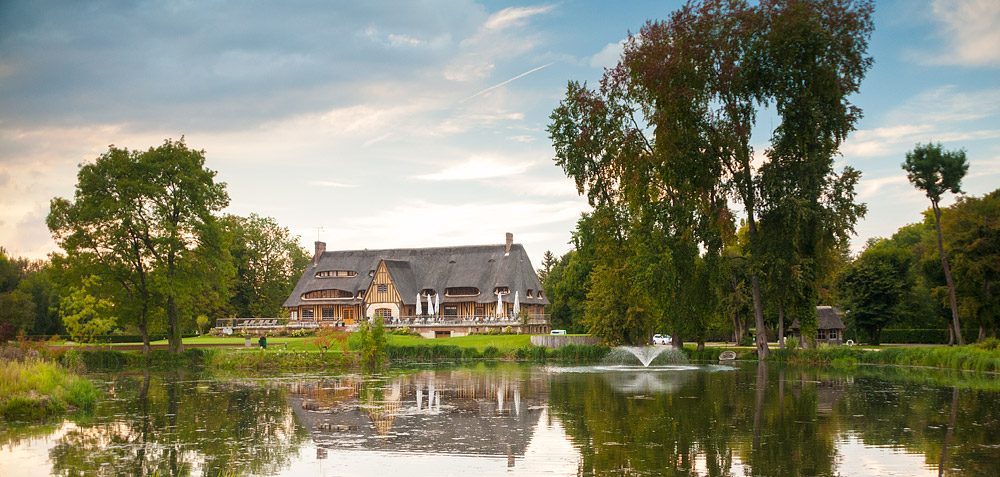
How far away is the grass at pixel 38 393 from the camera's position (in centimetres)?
1789

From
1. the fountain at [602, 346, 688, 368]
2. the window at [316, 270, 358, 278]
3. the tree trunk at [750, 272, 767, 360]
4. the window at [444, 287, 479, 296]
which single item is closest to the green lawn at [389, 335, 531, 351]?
the fountain at [602, 346, 688, 368]

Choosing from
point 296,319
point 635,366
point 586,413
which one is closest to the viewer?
point 586,413

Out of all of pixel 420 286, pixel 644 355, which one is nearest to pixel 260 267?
pixel 420 286

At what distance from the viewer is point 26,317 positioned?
59125 mm

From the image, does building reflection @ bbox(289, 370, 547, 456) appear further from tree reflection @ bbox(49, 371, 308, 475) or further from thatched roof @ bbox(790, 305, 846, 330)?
thatched roof @ bbox(790, 305, 846, 330)

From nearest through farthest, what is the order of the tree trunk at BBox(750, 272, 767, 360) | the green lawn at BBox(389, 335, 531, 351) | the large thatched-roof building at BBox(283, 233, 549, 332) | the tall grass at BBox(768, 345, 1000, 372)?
the tall grass at BBox(768, 345, 1000, 372)
the tree trunk at BBox(750, 272, 767, 360)
the green lawn at BBox(389, 335, 531, 351)
the large thatched-roof building at BBox(283, 233, 549, 332)

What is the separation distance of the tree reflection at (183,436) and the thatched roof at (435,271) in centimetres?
4237

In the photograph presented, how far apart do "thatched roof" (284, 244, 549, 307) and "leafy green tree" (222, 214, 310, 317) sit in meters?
6.12

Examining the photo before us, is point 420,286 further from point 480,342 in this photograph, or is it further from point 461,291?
point 480,342

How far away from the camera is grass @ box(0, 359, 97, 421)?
17891 mm

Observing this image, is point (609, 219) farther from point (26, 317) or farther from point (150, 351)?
point (26, 317)

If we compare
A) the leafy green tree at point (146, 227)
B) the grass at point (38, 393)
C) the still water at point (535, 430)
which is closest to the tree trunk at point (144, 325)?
the leafy green tree at point (146, 227)

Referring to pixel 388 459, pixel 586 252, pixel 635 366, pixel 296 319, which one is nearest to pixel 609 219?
pixel 586 252

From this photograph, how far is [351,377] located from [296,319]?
4103 centimetres
